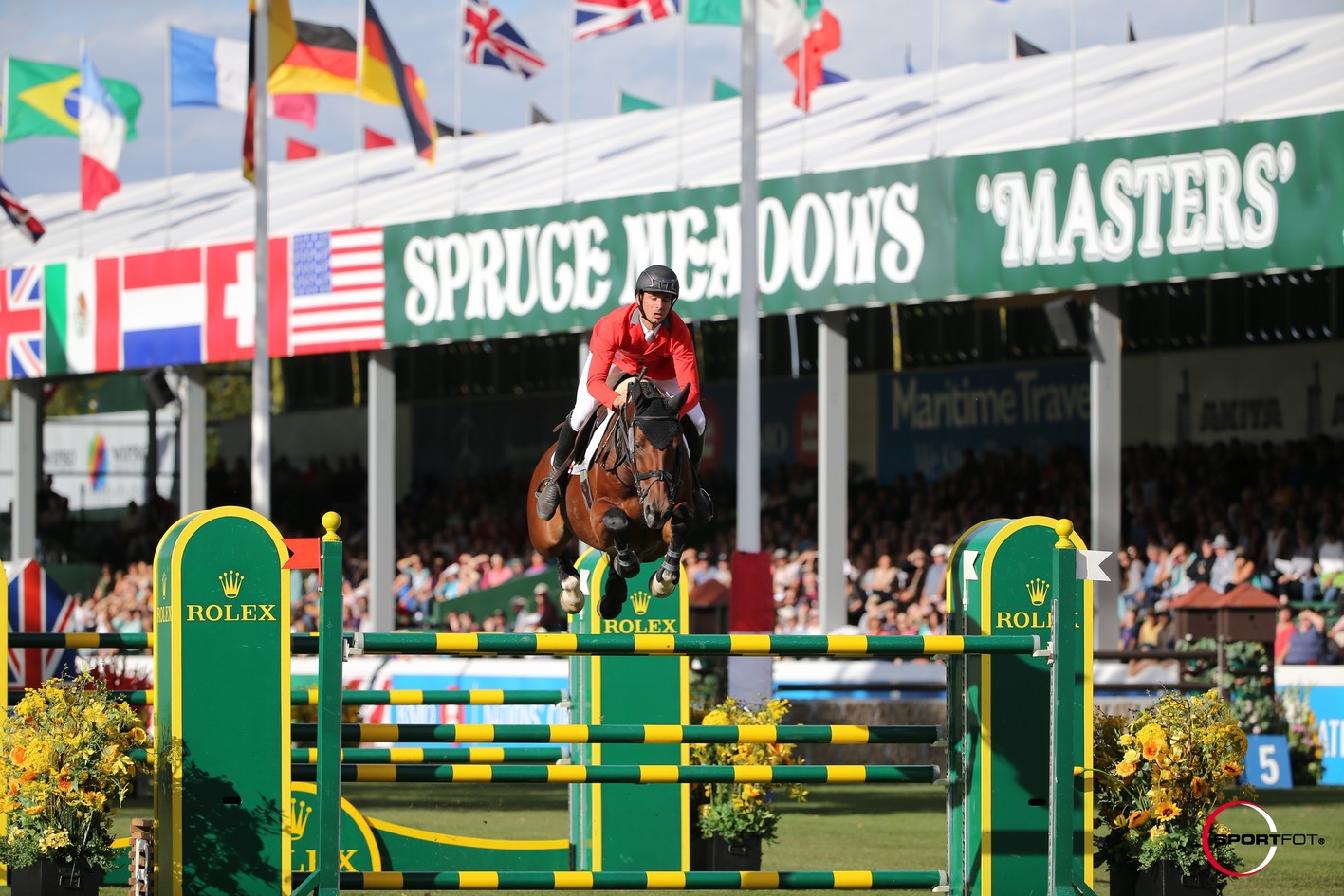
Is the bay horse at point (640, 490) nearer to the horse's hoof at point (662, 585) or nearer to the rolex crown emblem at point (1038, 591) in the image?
the horse's hoof at point (662, 585)

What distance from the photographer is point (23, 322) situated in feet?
79.0

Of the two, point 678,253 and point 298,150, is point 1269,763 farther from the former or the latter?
point 298,150

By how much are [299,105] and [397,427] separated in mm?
9218

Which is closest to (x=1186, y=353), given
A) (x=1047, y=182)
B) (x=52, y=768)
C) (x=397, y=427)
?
(x=1047, y=182)

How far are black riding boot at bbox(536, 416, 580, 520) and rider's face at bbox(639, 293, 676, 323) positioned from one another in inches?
27.0

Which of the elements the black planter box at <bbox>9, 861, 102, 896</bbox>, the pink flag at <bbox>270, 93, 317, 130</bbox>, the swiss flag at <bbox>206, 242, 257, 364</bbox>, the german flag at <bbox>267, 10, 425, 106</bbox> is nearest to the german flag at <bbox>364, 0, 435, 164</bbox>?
the german flag at <bbox>267, 10, 425, 106</bbox>

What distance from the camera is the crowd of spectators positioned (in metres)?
16.5

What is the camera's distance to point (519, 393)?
95.1ft

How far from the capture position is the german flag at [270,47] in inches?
759

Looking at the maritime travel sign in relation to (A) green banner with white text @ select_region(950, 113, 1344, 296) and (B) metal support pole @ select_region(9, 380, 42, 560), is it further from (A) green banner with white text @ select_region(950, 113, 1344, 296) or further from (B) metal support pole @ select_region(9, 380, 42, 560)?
(B) metal support pole @ select_region(9, 380, 42, 560)

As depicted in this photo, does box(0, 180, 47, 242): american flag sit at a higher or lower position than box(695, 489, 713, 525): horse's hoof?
higher

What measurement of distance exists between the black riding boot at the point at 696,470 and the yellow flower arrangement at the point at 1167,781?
5.63 feet

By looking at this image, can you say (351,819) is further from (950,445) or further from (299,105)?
(950,445)

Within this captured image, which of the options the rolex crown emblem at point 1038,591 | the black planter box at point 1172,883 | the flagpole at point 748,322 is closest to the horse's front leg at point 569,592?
the rolex crown emblem at point 1038,591
